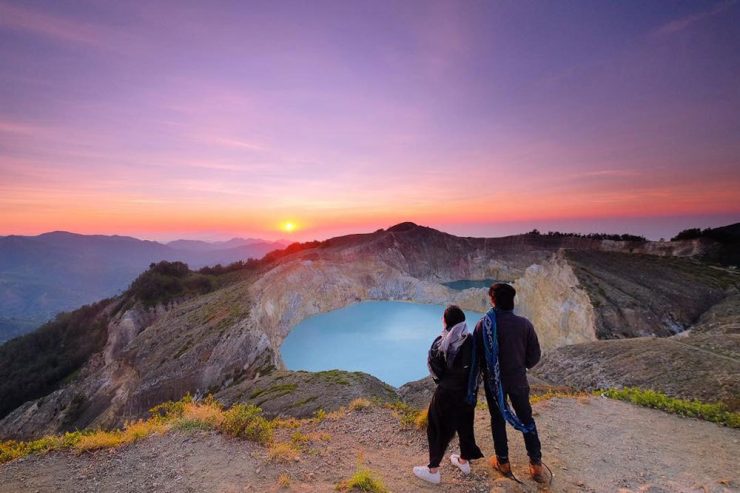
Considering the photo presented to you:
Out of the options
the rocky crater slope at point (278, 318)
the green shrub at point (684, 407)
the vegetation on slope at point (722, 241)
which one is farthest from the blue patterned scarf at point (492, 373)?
the vegetation on slope at point (722, 241)

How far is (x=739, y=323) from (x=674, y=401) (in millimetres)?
18072

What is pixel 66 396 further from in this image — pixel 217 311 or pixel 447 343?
pixel 447 343

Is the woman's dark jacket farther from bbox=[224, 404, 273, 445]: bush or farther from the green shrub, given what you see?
the green shrub

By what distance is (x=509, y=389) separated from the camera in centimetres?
503

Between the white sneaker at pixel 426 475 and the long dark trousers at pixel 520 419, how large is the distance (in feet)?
3.30

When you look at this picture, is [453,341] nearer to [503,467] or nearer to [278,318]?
[503,467]

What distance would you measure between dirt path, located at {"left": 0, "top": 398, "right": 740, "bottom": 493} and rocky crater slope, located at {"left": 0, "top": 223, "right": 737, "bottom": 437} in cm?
841

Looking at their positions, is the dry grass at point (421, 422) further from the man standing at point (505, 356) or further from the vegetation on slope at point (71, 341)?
the vegetation on slope at point (71, 341)

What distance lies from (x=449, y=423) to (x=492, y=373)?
3.30ft

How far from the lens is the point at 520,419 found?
514cm

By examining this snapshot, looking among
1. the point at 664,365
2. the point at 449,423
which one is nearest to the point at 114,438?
the point at 449,423

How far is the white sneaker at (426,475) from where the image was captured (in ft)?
17.5

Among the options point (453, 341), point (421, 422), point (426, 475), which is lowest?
point (421, 422)

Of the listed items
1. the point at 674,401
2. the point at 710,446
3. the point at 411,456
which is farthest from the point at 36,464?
the point at 674,401
